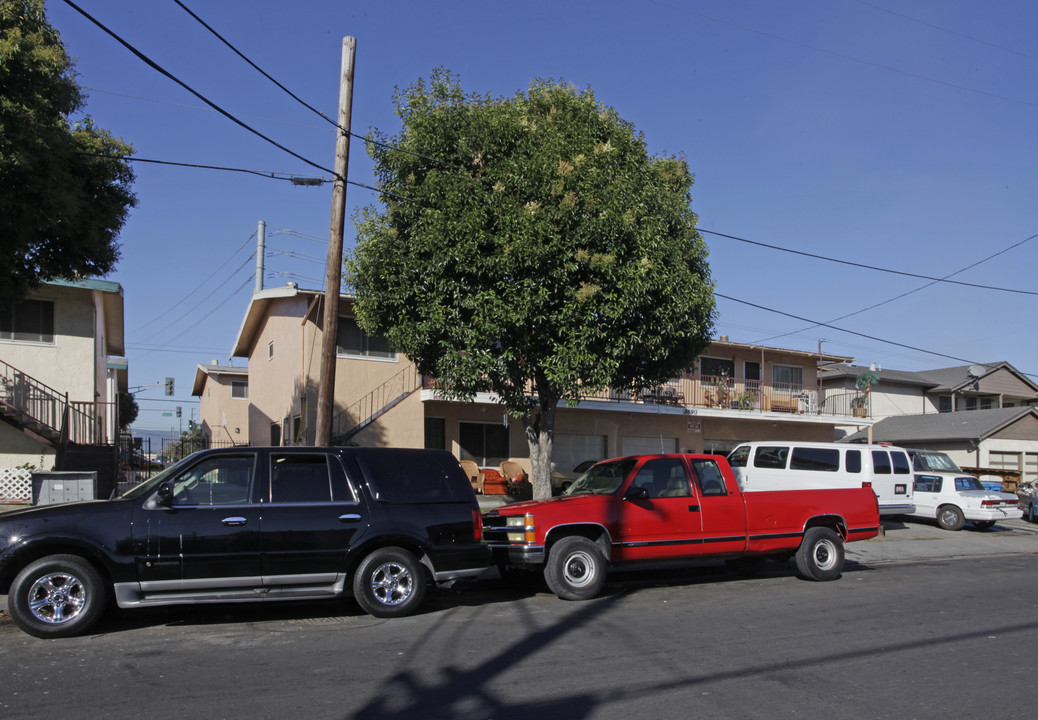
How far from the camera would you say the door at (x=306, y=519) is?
8219 mm

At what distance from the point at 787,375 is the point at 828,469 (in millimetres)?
13800

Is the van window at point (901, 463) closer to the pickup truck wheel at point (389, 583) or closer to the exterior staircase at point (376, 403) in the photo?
the exterior staircase at point (376, 403)

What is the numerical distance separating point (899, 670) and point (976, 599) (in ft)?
15.0

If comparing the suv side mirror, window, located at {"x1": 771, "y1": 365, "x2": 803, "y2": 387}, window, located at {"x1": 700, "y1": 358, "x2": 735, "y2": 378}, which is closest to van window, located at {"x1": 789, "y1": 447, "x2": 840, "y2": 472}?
window, located at {"x1": 700, "y1": 358, "x2": 735, "y2": 378}

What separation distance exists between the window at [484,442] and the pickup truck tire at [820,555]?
12.9m

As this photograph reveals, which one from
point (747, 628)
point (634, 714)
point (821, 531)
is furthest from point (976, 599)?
point (634, 714)

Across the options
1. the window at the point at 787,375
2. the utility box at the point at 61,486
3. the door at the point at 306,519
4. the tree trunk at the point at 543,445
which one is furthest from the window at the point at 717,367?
the door at the point at 306,519

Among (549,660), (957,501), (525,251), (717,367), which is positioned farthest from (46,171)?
(717,367)

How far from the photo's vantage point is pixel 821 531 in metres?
11.8

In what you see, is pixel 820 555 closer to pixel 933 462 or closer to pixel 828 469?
pixel 828 469

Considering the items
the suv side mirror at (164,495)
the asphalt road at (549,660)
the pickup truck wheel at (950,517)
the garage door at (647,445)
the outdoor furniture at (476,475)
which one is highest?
the garage door at (647,445)

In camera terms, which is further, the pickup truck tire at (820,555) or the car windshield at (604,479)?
the pickup truck tire at (820,555)

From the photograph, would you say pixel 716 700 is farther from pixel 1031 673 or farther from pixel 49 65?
pixel 49 65

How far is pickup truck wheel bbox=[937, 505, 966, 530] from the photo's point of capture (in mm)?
20578
